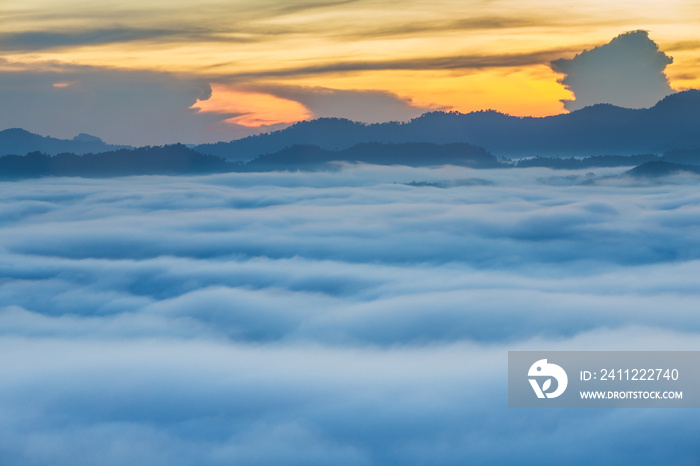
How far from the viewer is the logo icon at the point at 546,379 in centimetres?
2336

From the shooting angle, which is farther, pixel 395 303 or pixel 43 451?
pixel 395 303

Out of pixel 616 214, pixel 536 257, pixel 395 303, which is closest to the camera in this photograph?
pixel 395 303

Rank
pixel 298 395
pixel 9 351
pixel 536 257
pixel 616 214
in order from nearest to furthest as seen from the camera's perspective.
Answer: pixel 298 395 → pixel 9 351 → pixel 536 257 → pixel 616 214

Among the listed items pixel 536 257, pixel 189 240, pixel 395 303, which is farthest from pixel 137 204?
pixel 395 303

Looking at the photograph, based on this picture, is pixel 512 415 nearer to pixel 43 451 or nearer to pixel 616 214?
pixel 43 451

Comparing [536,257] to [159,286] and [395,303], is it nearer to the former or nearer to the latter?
[395,303]

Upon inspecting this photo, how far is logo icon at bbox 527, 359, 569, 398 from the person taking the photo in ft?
76.6

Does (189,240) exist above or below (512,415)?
above

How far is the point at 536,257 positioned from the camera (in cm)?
11975

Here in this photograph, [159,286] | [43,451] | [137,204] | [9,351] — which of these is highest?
[137,204]

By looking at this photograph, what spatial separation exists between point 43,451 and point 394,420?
54.9ft

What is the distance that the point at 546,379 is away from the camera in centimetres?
2336

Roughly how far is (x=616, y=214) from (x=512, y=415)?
449ft

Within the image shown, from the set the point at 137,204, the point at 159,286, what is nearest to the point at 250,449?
the point at 159,286
